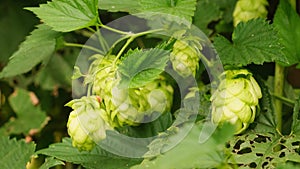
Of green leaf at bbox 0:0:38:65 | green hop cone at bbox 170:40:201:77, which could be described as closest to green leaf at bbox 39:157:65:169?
green hop cone at bbox 170:40:201:77

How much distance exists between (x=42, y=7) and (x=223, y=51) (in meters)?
0.29

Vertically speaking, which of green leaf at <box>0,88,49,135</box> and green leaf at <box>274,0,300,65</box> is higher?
green leaf at <box>274,0,300,65</box>

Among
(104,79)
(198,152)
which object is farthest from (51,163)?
(198,152)

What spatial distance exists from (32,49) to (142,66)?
1.38ft

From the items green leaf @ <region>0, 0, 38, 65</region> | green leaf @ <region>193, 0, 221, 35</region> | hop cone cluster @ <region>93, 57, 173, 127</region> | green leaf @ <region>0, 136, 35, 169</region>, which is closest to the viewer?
hop cone cluster @ <region>93, 57, 173, 127</region>

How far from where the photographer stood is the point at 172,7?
93 centimetres

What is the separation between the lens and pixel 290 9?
3.65 feet

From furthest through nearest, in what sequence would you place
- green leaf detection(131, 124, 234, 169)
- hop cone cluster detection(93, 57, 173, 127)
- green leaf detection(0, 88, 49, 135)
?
1. green leaf detection(0, 88, 49, 135)
2. hop cone cluster detection(93, 57, 173, 127)
3. green leaf detection(131, 124, 234, 169)

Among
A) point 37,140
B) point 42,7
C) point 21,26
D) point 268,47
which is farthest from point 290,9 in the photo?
point 21,26

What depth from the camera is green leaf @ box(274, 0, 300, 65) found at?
3.59 ft

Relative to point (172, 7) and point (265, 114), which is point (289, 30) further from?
point (172, 7)

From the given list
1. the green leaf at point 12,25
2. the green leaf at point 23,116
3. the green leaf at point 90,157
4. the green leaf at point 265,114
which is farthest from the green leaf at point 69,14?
the green leaf at point 12,25

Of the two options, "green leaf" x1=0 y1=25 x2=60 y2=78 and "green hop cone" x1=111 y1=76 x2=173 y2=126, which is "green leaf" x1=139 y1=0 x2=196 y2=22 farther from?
"green leaf" x1=0 y1=25 x2=60 y2=78

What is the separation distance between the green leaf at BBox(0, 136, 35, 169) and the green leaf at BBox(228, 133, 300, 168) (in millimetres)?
370
